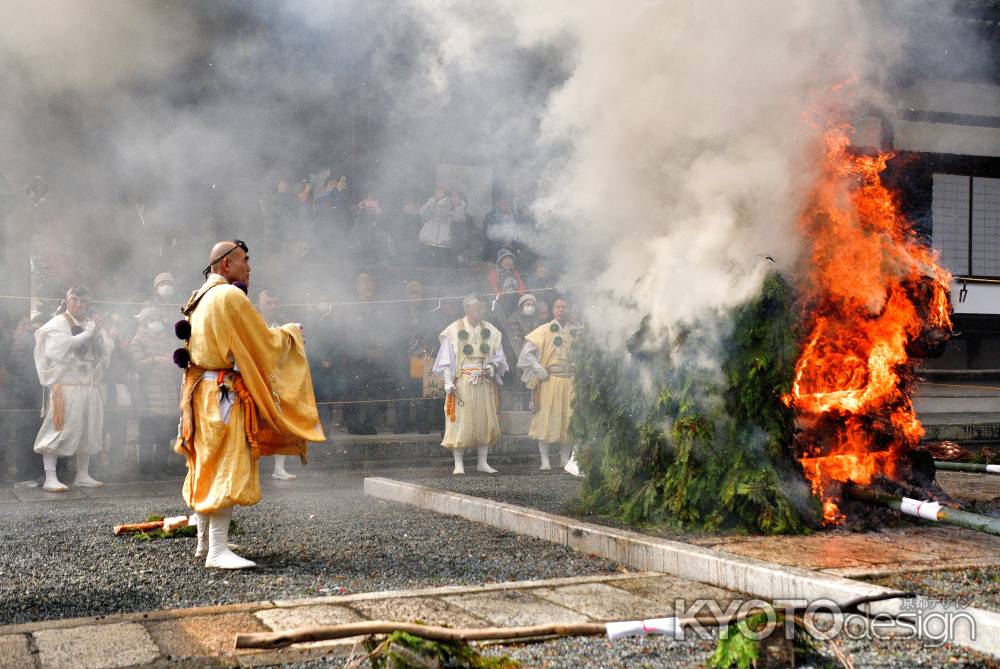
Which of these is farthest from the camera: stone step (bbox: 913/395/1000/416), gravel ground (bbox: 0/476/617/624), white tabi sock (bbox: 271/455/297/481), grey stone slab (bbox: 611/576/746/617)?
stone step (bbox: 913/395/1000/416)

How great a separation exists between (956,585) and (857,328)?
2355mm

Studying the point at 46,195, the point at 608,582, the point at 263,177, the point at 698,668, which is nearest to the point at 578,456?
the point at 608,582

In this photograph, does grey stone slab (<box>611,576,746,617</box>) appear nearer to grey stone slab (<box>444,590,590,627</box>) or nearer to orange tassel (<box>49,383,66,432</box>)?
grey stone slab (<box>444,590,590,627</box>)

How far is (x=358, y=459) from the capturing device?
40.8ft

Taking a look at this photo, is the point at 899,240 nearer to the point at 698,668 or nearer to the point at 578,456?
the point at 578,456

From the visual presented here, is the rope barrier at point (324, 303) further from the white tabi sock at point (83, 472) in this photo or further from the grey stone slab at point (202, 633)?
the grey stone slab at point (202, 633)

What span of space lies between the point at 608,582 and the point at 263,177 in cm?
1097

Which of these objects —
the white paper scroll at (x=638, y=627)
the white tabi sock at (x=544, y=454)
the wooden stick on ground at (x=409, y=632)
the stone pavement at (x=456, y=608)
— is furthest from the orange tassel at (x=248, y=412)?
the white tabi sock at (x=544, y=454)

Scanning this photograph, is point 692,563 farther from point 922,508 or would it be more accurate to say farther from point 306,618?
point 306,618

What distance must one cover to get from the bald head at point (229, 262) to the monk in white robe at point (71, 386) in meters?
5.46

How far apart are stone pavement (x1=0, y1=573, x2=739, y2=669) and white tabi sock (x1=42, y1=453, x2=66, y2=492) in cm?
689

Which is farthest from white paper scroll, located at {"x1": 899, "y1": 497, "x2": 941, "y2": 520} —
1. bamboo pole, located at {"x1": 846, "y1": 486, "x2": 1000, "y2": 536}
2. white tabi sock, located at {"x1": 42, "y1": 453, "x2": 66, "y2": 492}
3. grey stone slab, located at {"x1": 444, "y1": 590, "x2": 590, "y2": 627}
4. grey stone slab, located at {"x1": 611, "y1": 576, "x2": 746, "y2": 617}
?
white tabi sock, located at {"x1": 42, "y1": 453, "x2": 66, "y2": 492}

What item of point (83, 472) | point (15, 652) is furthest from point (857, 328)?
point (83, 472)

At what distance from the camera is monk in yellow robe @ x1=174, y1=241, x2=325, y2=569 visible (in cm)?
575
